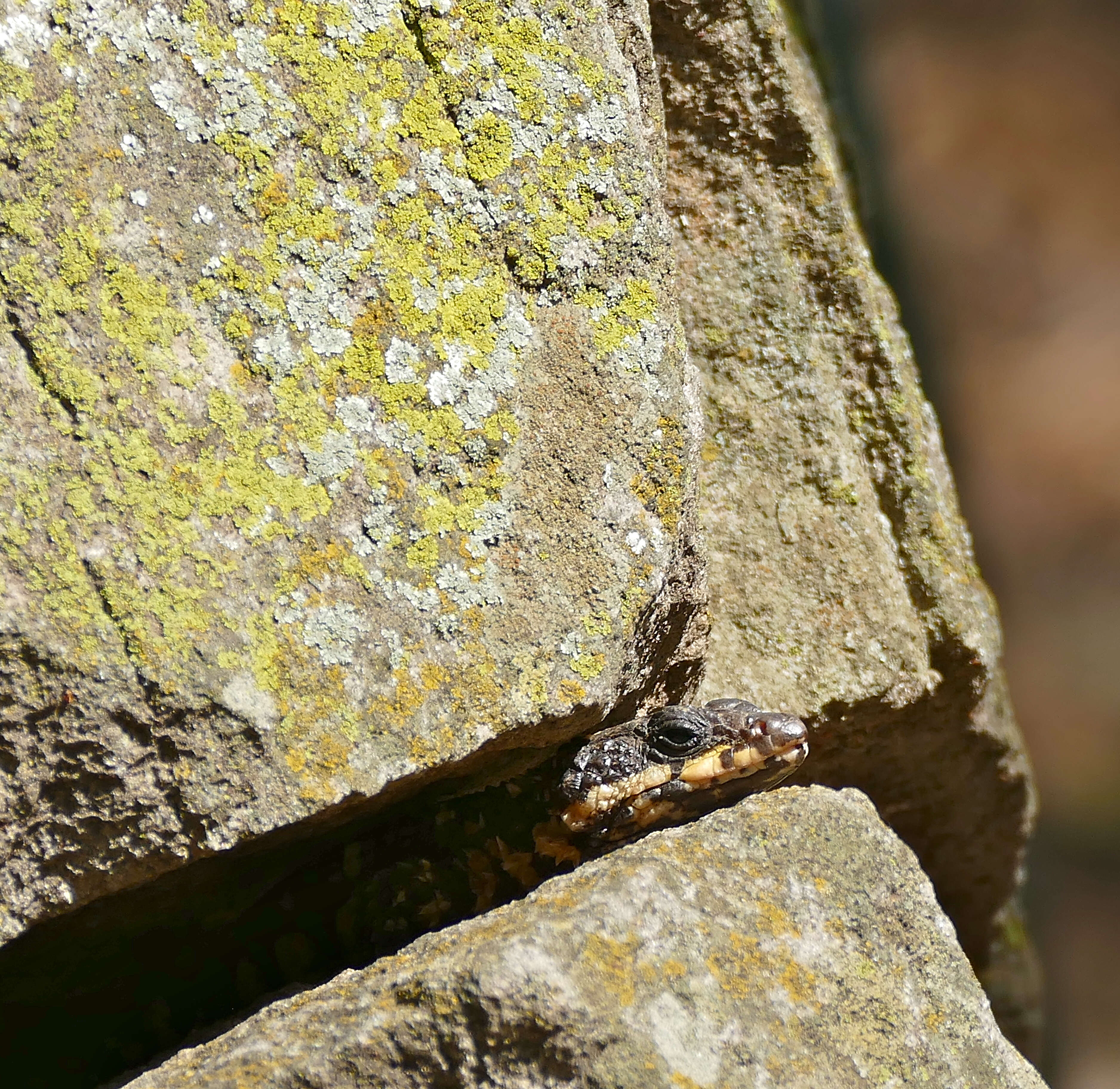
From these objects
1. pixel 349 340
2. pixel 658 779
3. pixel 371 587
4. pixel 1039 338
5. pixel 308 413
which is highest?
pixel 1039 338

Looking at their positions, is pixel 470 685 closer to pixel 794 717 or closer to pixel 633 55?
pixel 794 717

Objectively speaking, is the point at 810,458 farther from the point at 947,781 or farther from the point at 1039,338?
the point at 1039,338

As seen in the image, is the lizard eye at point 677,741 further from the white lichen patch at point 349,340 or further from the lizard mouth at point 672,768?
the white lichen patch at point 349,340

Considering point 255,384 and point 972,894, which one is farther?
point 972,894

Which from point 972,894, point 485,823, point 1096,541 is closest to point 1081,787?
point 1096,541

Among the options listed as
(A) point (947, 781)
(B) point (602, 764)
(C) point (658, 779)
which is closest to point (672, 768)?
(C) point (658, 779)

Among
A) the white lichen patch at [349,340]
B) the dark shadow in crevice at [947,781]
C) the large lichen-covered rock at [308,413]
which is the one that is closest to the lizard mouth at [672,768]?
the large lichen-covered rock at [308,413]

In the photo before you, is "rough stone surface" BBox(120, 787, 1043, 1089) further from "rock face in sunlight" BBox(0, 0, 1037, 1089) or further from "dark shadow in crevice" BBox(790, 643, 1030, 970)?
"dark shadow in crevice" BBox(790, 643, 1030, 970)
